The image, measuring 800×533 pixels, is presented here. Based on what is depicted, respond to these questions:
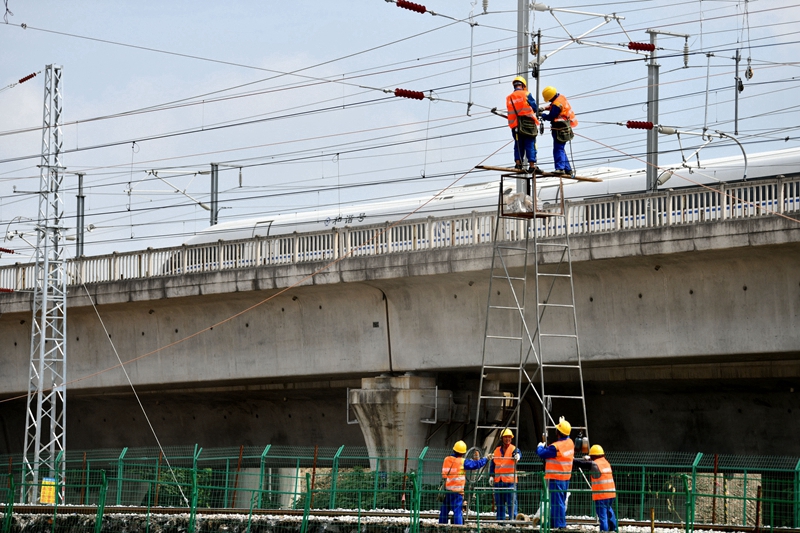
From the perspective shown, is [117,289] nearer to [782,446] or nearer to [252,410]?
[252,410]

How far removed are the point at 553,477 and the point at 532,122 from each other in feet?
22.6

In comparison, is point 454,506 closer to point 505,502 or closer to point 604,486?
point 505,502

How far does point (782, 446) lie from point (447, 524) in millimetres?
14315

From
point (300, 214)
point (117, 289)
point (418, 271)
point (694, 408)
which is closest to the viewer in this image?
point (418, 271)

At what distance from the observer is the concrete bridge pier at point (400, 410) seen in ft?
101

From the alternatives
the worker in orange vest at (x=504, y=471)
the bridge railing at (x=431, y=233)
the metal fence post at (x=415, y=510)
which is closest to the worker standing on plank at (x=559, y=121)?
the bridge railing at (x=431, y=233)

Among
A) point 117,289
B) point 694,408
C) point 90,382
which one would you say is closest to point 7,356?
point 90,382

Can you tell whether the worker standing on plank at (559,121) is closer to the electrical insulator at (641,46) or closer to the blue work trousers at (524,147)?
the blue work trousers at (524,147)

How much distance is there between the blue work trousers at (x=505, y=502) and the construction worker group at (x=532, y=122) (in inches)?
232

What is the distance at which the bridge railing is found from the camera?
24.7 meters

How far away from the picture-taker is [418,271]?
96.1 ft

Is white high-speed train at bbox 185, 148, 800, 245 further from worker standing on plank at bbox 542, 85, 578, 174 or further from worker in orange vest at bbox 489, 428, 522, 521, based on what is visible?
worker in orange vest at bbox 489, 428, 522, 521

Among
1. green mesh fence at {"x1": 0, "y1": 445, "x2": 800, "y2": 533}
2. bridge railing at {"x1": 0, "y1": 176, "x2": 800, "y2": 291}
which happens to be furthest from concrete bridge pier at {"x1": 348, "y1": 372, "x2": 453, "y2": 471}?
bridge railing at {"x1": 0, "y1": 176, "x2": 800, "y2": 291}

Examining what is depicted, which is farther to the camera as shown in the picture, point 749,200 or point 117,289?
point 117,289
